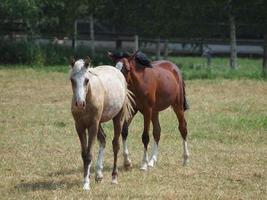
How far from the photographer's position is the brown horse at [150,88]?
9.46 m

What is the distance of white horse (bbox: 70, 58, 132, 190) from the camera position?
7820 millimetres

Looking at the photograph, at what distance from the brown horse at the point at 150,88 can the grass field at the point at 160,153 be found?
52 centimetres

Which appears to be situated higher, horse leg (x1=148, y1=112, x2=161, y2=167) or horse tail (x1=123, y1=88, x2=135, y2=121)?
horse tail (x1=123, y1=88, x2=135, y2=121)

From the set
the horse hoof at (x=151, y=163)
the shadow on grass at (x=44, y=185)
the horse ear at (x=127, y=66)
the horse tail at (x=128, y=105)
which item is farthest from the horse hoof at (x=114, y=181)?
the horse ear at (x=127, y=66)

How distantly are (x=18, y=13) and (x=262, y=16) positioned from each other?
8856 mm

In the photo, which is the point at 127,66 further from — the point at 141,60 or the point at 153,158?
the point at 153,158

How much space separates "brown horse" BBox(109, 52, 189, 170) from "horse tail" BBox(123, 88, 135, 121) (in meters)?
0.11

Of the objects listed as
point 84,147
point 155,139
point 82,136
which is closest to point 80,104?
point 82,136

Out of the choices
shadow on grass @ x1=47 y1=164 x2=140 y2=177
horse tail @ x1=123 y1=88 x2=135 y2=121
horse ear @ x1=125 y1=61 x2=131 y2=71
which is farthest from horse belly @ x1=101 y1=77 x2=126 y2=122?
shadow on grass @ x1=47 y1=164 x2=140 y2=177

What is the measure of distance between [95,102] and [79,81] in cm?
47

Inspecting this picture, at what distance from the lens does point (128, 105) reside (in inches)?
356

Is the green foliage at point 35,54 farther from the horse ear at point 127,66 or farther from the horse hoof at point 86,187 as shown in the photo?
the horse hoof at point 86,187

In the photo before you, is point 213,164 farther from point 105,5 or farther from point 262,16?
Result: point 105,5

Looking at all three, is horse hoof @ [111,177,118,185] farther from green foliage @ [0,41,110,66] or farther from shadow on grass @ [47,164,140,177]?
green foliage @ [0,41,110,66]
